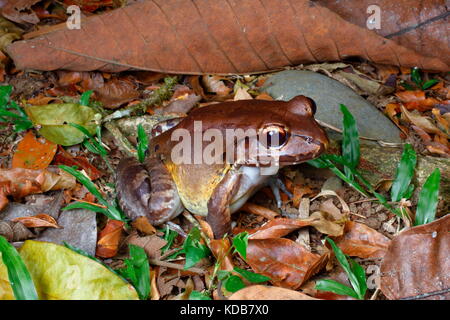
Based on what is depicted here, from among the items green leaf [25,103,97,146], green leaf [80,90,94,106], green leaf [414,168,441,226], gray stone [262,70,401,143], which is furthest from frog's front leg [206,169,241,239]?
green leaf [80,90,94,106]

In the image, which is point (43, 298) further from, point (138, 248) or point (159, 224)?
point (159, 224)

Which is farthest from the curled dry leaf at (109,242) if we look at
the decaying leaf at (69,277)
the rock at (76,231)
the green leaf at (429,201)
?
the green leaf at (429,201)

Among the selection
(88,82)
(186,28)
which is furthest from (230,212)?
(88,82)

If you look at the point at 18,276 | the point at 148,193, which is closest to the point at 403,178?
the point at 148,193

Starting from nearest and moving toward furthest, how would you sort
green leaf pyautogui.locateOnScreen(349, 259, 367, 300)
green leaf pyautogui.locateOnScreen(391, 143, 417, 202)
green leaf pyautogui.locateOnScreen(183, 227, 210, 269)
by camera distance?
1. green leaf pyautogui.locateOnScreen(349, 259, 367, 300)
2. green leaf pyautogui.locateOnScreen(183, 227, 210, 269)
3. green leaf pyautogui.locateOnScreen(391, 143, 417, 202)

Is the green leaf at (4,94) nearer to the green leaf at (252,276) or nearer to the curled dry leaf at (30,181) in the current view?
the curled dry leaf at (30,181)

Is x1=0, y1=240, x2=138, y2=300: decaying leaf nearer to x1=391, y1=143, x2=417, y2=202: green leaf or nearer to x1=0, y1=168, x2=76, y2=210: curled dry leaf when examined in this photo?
x1=0, y1=168, x2=76, y2=210: curled dry leaf
